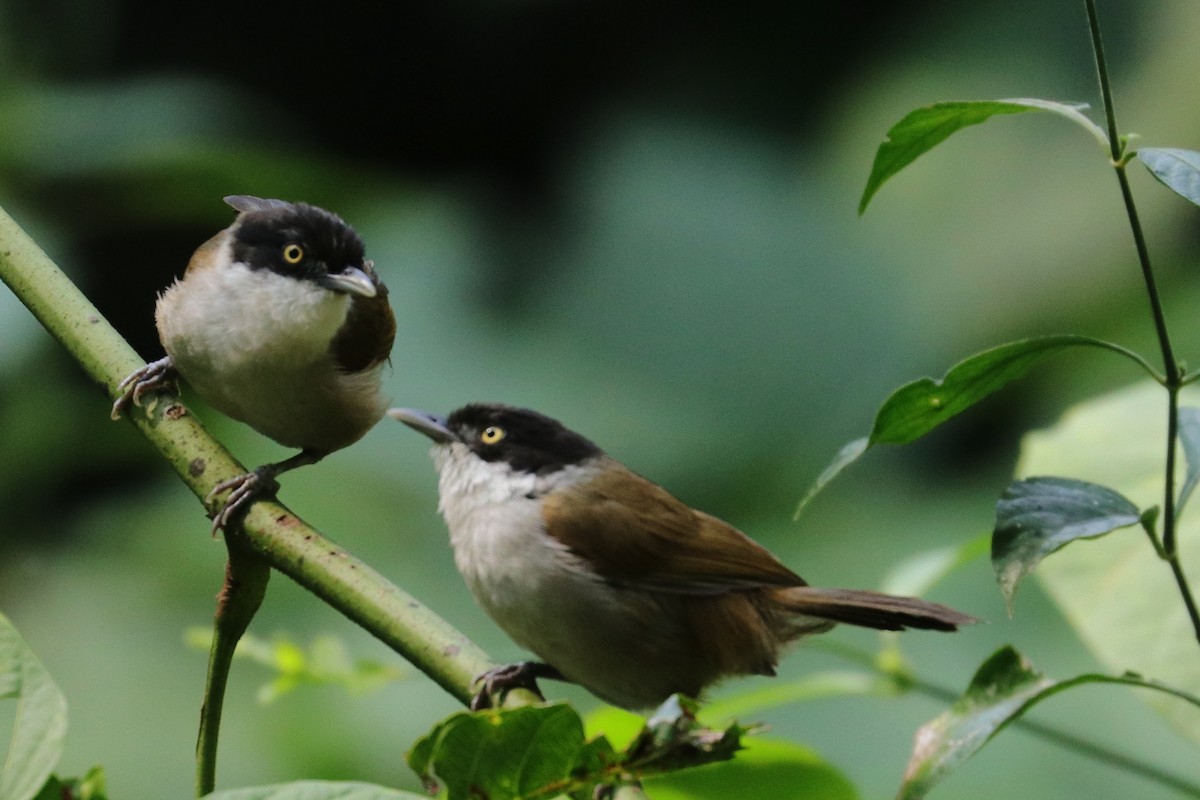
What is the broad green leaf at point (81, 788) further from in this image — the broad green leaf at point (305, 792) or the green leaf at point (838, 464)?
the green leaf at point (838, 464)

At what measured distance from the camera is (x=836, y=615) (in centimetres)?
215

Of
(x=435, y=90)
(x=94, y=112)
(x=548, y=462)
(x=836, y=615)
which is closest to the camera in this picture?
(x=836, y=615)

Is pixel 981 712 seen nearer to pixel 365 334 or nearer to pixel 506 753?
pixel 506 753

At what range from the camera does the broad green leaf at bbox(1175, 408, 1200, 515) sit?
1.38 meters

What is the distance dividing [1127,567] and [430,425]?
3.80ft

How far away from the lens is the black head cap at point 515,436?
2.33 m

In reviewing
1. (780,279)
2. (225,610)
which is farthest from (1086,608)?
(780,279)

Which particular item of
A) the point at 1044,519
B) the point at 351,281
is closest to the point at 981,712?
the point at 1044,519

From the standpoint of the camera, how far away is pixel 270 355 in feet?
5.82

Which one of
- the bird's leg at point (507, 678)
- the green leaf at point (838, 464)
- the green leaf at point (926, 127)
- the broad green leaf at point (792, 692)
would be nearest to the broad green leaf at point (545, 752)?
the bird's leg at point (507, 678)

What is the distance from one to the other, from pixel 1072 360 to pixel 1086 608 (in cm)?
380

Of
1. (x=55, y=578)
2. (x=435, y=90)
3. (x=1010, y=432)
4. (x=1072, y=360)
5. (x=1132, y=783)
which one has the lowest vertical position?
(x=55, y=578)

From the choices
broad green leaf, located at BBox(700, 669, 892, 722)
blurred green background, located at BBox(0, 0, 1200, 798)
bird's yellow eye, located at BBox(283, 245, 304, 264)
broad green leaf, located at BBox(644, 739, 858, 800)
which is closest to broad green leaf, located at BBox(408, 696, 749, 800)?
broad green leaf, located at BBox(644, 739, 858, 800)

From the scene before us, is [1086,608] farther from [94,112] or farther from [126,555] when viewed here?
[94,112]
